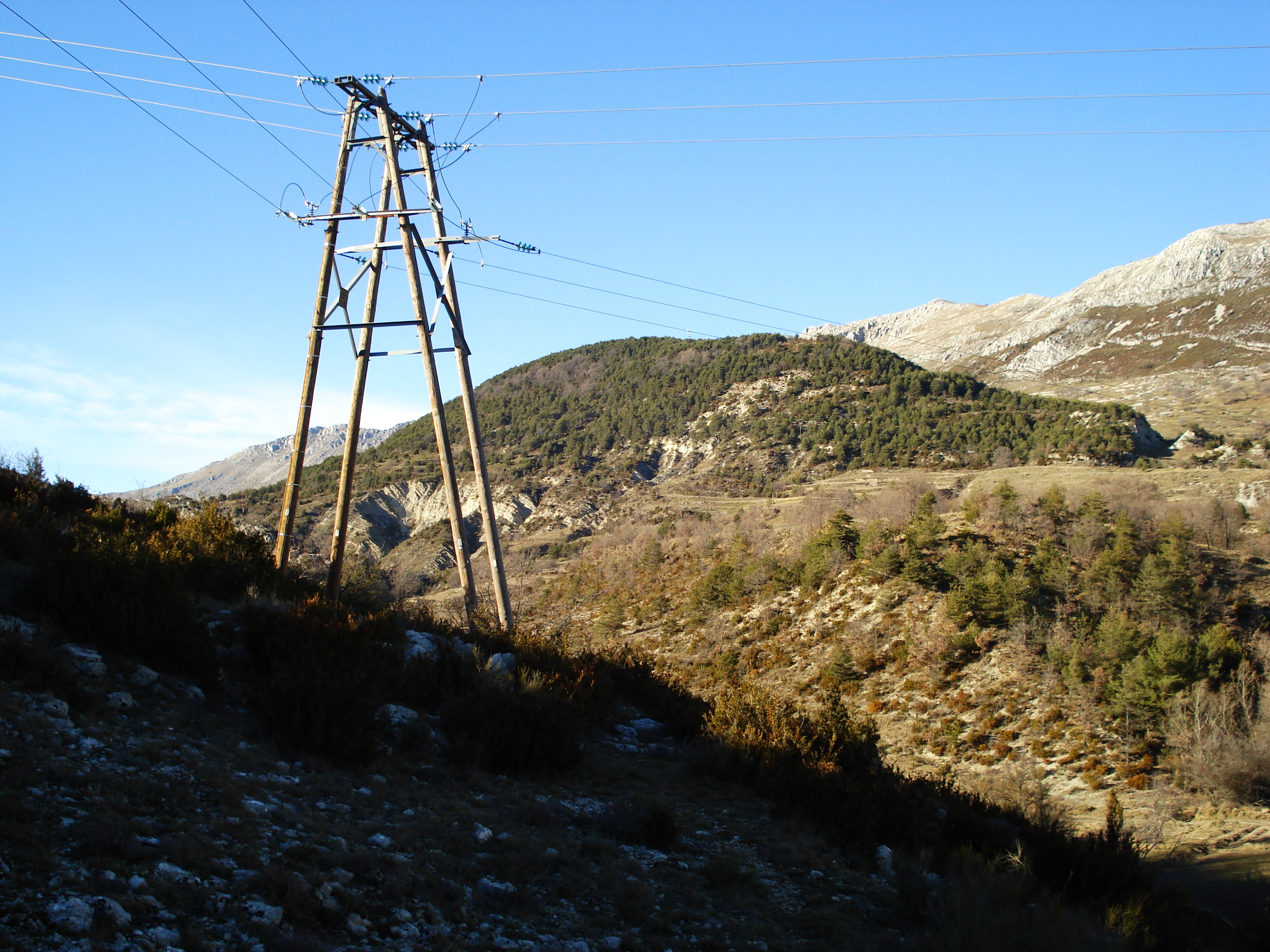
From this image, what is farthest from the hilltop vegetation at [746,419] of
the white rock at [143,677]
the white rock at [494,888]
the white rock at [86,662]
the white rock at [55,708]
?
the white rock at [55,708]

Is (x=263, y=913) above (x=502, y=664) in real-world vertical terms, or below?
below

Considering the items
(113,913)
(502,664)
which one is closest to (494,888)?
(113,913)

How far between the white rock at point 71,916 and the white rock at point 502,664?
5648mm

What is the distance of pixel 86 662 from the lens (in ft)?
19.3

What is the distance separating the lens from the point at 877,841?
23.6 feet

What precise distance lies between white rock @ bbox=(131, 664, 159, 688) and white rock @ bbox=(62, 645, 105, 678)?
0.24 meters

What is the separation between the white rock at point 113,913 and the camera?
323cm

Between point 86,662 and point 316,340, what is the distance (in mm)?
6161

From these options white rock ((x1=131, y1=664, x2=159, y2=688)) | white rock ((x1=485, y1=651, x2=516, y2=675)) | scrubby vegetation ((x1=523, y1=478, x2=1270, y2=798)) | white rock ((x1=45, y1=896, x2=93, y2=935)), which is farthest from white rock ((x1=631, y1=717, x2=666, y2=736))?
white rock ((x1=45, y1=896, x2=93, y2=935))

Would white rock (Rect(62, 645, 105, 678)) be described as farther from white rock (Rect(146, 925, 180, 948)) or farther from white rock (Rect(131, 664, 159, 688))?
white rock (Rect(146, 925, 180, 948))

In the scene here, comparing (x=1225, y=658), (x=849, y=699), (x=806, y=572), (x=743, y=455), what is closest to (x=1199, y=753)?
(x=1225, y=658)

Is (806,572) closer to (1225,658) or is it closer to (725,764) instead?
(1225,658)

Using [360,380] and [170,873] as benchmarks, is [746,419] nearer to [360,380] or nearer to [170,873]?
[360,380]

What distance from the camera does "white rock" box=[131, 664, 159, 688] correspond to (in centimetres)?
611
